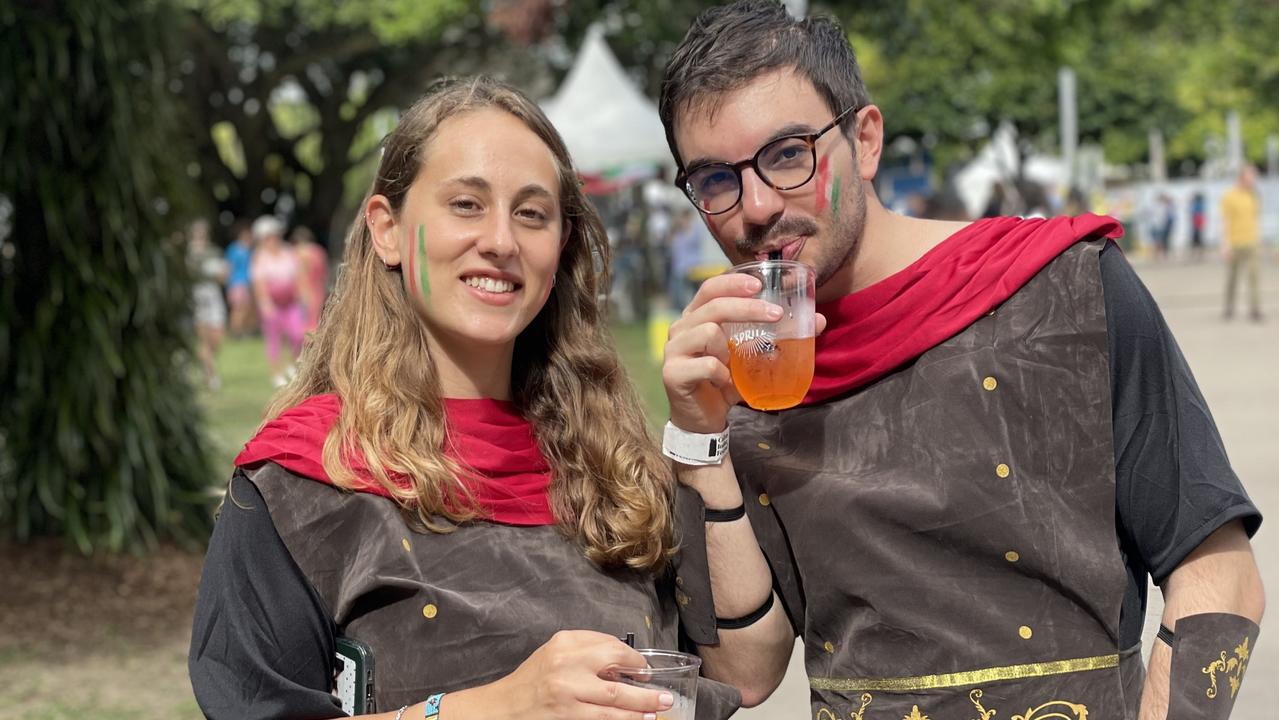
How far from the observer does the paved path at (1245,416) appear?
5.30 meters

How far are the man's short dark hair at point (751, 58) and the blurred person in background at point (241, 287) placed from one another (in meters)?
21.2

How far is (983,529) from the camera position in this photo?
2.23m

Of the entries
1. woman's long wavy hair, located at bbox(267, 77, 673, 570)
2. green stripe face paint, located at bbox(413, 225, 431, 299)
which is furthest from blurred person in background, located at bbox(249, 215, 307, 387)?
green stripe face paint, located at bbox(413, 225, 431, 299)

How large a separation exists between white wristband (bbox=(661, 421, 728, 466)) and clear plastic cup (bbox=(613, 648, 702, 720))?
1.35ft

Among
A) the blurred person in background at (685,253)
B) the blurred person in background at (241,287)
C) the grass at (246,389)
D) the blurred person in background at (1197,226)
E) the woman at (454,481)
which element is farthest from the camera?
the blurred person in background at (1197,226)

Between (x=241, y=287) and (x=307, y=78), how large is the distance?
328 inches

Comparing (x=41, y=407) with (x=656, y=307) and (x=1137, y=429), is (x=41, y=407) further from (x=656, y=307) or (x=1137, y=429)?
(x=656, y=307)

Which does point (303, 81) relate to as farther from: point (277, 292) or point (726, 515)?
point (726, 515)

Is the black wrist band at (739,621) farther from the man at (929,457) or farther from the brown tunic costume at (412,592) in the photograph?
the brown tunic costume at (412,592)

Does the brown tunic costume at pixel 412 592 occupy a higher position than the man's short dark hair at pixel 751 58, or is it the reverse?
the man's short dark hair at pixel 751 58

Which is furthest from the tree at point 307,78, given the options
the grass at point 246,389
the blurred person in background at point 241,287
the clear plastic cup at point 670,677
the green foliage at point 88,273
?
the clear plastic cup at point 670,677

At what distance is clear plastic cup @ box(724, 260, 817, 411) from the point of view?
2207mm

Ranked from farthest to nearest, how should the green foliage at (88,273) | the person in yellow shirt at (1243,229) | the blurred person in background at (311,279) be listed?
1. the person in yellow shirt at (1243,229)
2. the blurred person in background at (311,279)
3. the green foliage at (88,273)

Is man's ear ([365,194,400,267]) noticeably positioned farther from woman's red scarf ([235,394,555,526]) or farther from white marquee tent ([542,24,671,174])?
white marquee tent ([542,24,671,174])
